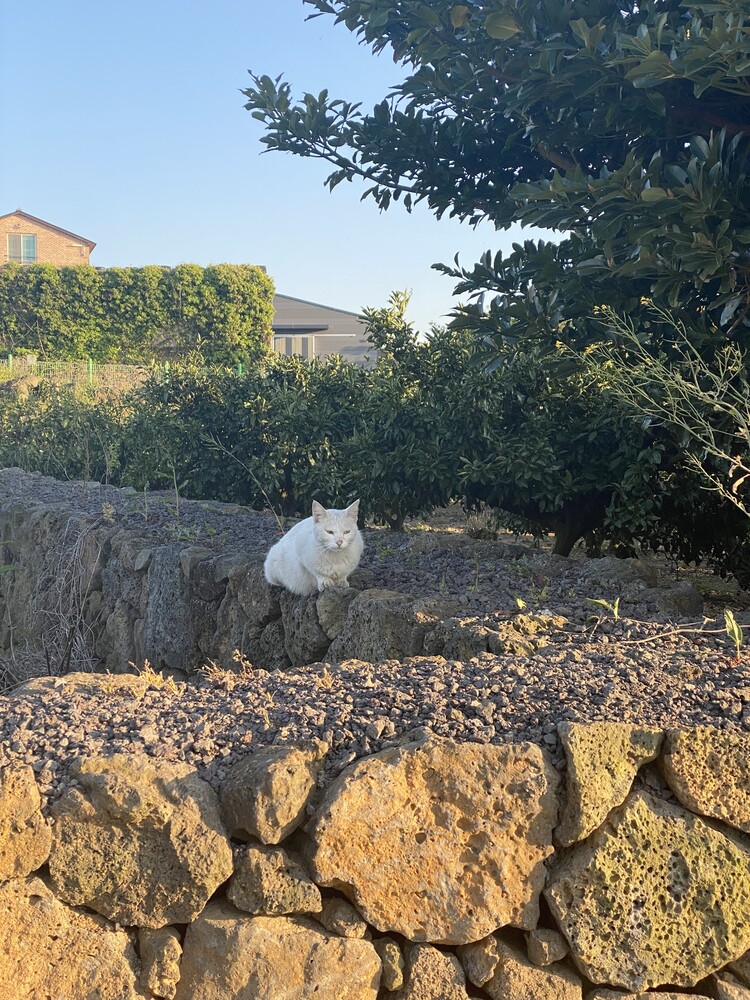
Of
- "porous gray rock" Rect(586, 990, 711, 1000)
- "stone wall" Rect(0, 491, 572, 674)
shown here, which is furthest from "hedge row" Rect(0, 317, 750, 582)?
"porous gray rock" Rect(586, 990, 711, 1000)

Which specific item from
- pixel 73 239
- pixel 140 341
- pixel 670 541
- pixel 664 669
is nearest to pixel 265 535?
pixel 670 541

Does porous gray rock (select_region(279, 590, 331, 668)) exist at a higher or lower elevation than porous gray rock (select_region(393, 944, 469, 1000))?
higher

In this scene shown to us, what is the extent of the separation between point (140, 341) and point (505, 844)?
31002 mm

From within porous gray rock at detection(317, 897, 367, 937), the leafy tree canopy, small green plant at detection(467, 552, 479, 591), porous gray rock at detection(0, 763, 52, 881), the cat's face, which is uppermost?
the leafy tree canopy

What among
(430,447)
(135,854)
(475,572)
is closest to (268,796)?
(135,854)

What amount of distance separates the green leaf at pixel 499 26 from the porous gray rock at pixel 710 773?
3.45 m

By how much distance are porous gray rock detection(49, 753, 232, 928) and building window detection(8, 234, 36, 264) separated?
42915 millimetres

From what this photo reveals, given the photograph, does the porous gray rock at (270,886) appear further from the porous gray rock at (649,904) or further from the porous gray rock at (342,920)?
the porous gray rock at (649,904)

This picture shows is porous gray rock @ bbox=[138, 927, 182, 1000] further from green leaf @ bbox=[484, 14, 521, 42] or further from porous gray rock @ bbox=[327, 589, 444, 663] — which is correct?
green leaf @ bbox=[484, 14, 521, 42]

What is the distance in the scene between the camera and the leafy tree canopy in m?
4.21

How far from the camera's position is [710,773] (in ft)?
9.86

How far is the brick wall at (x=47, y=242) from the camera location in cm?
4120

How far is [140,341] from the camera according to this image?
105 ft

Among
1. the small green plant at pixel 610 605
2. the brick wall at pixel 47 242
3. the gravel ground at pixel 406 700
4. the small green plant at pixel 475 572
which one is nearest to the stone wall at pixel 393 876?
the gravel ground at pixel 406 700
